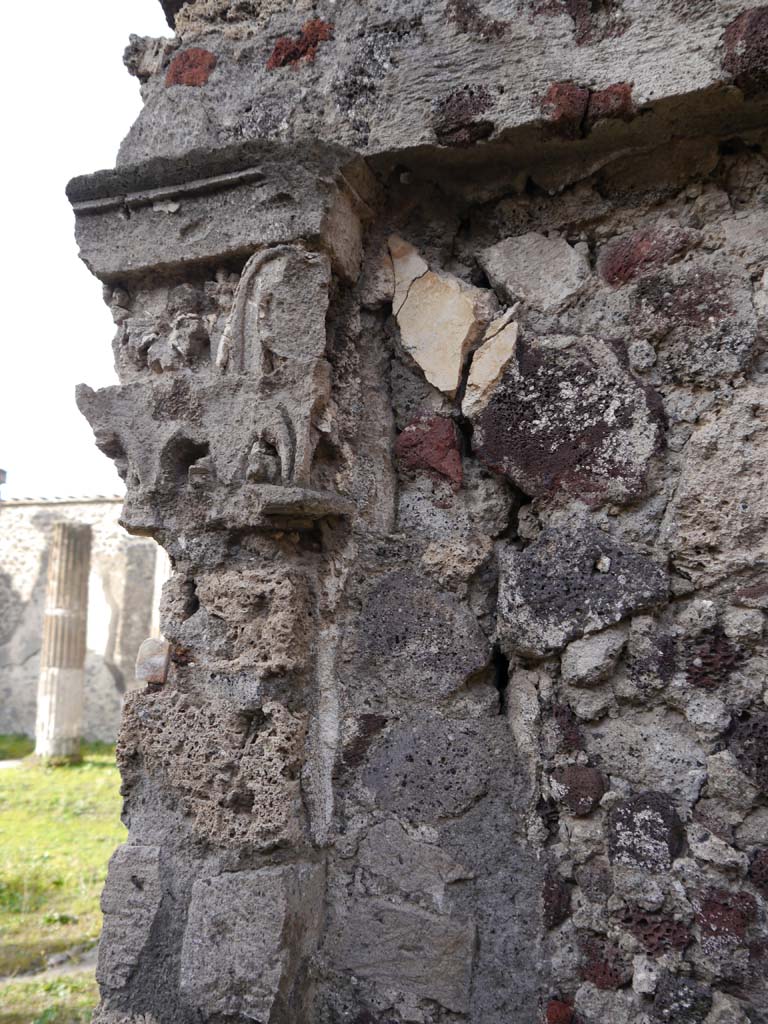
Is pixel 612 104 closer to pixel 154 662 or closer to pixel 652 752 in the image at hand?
pixel 652 752

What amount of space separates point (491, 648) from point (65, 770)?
1031cm

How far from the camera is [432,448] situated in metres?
1.91

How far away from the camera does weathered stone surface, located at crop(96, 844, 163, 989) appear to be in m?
1.69

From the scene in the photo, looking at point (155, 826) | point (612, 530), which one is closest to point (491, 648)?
point (612, 530)

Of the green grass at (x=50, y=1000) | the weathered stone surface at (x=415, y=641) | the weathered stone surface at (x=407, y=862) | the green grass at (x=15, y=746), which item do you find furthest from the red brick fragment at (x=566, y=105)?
the green grass at (x=15, y=746)

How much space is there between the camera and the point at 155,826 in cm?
177

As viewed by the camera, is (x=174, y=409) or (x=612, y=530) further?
(x=174, y=409)

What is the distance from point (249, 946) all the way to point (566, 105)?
5.97ft

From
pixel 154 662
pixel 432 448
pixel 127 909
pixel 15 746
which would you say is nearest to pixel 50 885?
pixel 127 909

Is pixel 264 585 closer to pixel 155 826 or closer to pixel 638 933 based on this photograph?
pixel 155 826

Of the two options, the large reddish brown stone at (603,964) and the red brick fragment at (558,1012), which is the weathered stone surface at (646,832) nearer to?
the large reddish brown stone at (603,964)

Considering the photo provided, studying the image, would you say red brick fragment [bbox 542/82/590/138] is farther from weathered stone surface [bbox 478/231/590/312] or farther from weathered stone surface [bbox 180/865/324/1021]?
weathered stone surface [bbox 180/865/324/1021]

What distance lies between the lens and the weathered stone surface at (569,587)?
5.36 ft

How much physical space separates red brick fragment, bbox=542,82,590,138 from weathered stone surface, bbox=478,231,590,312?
0.25m
